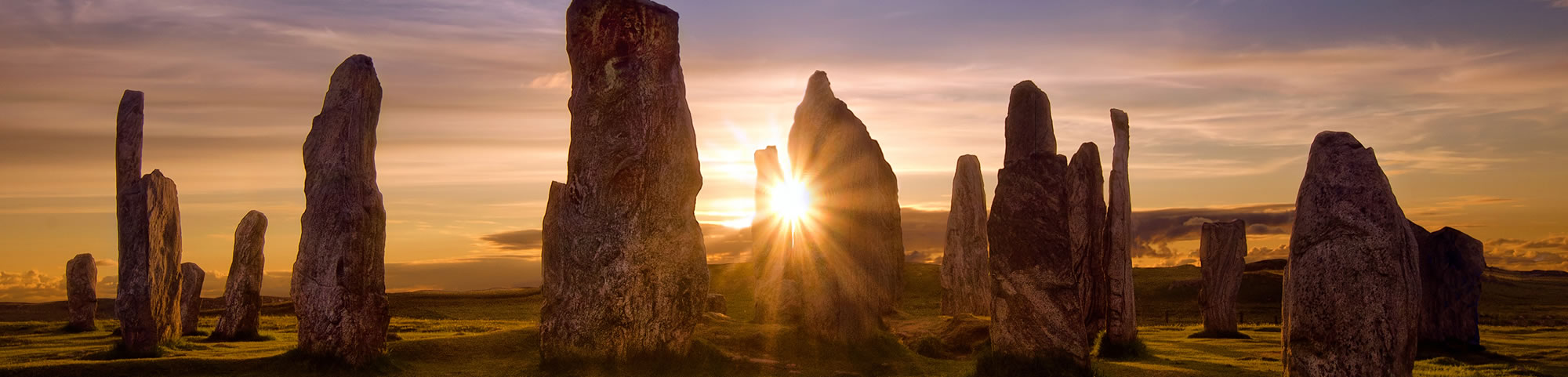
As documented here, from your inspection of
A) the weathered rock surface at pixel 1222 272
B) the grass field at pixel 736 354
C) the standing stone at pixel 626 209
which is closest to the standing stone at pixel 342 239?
the grass field at pixel 736 354

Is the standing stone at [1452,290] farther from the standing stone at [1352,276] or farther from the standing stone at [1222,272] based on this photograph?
the standing stone at [1352,276]

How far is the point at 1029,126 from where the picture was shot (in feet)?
59.0

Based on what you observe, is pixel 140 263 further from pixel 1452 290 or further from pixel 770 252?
pixel 1452 290

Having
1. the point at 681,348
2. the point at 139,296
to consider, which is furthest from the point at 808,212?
the point at 139,296

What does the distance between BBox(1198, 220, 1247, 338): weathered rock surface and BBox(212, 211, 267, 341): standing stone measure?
2635 centimetres

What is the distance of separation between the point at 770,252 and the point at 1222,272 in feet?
44.3

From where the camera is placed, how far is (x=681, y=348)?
740 inches

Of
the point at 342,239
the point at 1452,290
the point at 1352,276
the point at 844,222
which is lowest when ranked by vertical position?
the point at 1452,290

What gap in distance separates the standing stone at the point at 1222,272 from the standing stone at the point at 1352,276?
646 inches

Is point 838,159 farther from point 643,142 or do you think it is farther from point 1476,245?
point 1476,245

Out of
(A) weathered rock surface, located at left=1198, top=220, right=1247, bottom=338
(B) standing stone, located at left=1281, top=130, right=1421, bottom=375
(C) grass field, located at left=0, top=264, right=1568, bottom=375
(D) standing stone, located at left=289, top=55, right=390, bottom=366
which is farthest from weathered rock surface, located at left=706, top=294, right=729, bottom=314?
(B) standing stone, located at left=1281, top=130, right=1421, bottom=375

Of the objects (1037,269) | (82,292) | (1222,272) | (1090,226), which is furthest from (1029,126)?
(82,292)

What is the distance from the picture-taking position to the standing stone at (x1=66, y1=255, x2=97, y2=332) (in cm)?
3181

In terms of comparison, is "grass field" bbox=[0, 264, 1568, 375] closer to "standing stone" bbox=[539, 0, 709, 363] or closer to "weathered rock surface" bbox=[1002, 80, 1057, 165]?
"standing stone" bbox=[539, 0, 709, 363]
